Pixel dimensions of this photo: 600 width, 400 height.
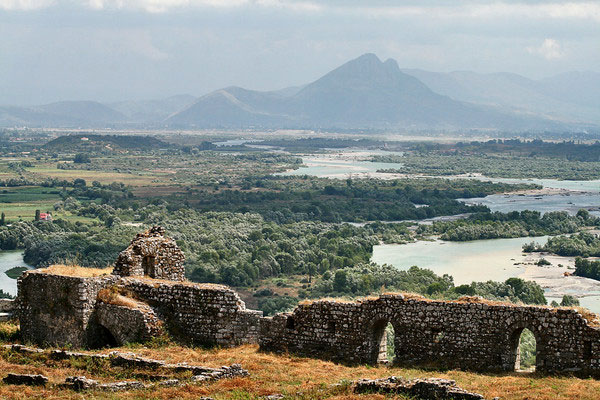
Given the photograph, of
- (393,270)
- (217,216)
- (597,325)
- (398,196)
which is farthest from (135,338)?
(398,196)

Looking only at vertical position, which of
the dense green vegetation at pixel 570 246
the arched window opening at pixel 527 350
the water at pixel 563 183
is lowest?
the dense green vegetation at pixel 570 246

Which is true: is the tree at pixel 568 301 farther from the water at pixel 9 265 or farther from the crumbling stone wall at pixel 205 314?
the crumbling stone wall at pixel 205 314

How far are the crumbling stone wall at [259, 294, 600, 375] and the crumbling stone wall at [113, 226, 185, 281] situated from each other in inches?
175

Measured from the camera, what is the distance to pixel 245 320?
20391 mm

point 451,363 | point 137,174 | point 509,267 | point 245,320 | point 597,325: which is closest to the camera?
point 597,325

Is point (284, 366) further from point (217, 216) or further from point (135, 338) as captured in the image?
point (217, 216)

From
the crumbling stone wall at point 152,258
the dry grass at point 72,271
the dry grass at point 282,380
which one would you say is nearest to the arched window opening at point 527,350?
the crumbling stone wall at point 152,258

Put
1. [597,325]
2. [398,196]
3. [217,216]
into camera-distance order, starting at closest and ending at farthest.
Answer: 1. [597,325]
2. [217,216]
3. [398,196]

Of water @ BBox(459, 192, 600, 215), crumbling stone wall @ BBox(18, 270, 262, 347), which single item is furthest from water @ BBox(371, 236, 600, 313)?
crumbling stone wall @ BBox(18, 270, 262, 347)

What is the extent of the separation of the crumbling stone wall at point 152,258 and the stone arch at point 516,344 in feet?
31.0

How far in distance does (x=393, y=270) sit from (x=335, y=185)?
82938 millimetres

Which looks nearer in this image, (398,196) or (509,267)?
(509,267)

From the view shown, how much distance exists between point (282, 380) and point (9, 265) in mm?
59068

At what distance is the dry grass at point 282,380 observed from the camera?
16172mm
